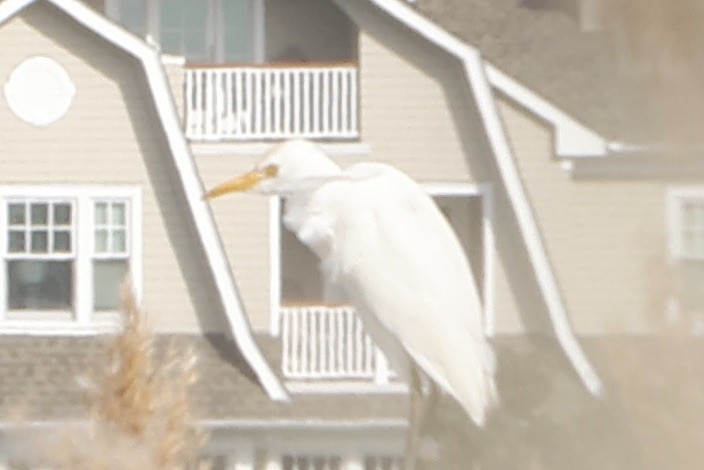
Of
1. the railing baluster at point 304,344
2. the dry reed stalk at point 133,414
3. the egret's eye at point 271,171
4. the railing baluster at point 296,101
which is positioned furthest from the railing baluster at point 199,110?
the dry reed stalk at point 133,414

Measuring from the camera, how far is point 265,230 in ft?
35.9

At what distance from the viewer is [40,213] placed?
10328 millimetres

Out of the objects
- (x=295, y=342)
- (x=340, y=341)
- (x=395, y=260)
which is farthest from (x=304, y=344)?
(x=395, y=260)

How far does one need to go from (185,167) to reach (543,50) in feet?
7.75

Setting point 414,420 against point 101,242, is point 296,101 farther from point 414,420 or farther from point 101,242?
point 414,420

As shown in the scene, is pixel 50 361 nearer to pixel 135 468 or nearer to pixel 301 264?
pixel 301 264

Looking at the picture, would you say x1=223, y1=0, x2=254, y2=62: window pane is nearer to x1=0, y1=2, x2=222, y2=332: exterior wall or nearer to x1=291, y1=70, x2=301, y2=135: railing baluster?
x1=291, y1=70, x2=301, y2=135: railing baluster

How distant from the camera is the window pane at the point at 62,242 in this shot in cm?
997

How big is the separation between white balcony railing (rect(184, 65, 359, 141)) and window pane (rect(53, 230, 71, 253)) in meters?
0.99

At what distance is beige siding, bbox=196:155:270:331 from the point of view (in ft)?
35.7

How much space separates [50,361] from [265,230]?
1535mm

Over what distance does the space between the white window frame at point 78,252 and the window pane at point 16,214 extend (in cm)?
3

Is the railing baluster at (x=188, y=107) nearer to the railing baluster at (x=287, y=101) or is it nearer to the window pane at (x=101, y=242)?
the railing baluster at (x=287, y=101)

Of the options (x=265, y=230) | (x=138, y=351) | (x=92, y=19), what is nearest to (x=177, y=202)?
(x=265, y=230)
